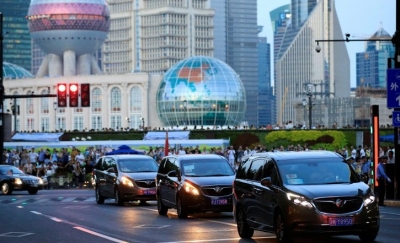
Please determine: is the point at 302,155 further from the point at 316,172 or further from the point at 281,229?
the point at 281,229

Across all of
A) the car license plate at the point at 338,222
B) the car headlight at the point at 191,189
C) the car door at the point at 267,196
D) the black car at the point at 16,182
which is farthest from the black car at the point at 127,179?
the car license plate at the point at 338,222

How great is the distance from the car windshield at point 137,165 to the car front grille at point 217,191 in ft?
23.6

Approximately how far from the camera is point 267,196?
64.2 ft

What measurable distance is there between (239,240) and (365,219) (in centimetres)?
273

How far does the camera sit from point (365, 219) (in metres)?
18.4

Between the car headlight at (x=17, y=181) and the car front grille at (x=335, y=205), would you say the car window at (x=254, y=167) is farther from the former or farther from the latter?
the car headlight at (x=17, y=181)

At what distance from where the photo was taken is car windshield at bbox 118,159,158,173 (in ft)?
110

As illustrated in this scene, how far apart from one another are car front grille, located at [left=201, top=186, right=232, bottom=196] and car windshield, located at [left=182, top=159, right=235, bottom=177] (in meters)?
0.92

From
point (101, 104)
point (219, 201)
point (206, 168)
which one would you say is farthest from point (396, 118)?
point (101, 104)

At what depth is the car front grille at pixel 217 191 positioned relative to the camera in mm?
26406

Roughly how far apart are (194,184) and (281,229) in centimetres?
793

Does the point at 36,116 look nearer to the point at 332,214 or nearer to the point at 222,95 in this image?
the point at 222,95

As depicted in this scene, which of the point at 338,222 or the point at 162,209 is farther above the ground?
the point at 338,222

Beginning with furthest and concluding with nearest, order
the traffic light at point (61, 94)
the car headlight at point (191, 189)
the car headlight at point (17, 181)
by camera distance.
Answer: the traffic light at point (61, 94), the car headlight at point (17, 181), the car headlight at point (191, 189)
